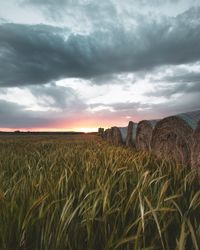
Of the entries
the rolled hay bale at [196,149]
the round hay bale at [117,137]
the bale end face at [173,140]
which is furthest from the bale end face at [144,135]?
the rolled hay bale at [196,149]

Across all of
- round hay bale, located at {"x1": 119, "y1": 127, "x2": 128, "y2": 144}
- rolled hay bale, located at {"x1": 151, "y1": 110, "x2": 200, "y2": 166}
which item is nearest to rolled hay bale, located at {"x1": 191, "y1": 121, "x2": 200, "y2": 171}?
rolled hay bale, located at {"x1": 151, "y1": 110, "x2": 200, "y2": 166}

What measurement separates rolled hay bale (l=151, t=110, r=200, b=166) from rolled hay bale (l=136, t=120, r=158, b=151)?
1.30 meters

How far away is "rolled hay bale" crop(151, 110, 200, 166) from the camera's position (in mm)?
6211

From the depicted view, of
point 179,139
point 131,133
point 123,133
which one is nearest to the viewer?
point 179,139

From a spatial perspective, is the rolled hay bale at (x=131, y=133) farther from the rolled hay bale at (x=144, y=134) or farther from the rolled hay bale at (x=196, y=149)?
the rolled hay bale at (x=196, y=149)

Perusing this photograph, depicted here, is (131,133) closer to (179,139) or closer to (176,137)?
(176,137)

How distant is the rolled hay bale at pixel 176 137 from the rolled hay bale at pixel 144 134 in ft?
4.28

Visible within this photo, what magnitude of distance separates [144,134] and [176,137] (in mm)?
3084

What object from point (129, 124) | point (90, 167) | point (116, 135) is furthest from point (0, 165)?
point (116, 135)

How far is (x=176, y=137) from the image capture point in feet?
22.9

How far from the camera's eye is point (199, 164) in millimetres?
5605

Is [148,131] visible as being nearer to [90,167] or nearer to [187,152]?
[187,152]

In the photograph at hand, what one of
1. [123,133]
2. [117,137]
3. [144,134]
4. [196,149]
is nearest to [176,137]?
[196,149]

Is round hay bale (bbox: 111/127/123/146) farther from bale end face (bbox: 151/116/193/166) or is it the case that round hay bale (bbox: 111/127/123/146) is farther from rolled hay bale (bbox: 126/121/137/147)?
bale end face (bbox: 151/116/193/166)
